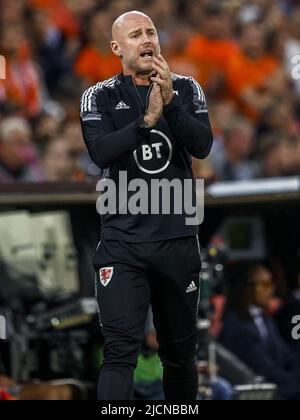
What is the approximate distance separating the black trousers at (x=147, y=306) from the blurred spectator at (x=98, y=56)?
6142 millimetres

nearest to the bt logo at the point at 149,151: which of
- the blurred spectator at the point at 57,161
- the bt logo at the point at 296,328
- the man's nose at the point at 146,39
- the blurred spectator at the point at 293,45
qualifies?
the man's nose at the point at 146,39

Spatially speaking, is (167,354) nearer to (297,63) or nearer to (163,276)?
(163,276)

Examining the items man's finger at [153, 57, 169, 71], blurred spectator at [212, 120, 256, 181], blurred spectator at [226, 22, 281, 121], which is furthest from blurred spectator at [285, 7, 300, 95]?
man's finger at [153, 57, 169, 71]

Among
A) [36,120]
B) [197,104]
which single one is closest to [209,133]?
[197,104]

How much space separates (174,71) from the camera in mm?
11508

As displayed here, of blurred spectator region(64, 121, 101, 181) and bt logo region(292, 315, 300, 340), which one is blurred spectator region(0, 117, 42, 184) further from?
bt logo region(292, 315, 300, 340)

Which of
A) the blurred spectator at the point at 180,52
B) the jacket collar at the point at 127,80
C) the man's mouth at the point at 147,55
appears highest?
the blurred spectator at the point at 180,52

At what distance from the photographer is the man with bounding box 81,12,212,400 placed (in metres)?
5.38

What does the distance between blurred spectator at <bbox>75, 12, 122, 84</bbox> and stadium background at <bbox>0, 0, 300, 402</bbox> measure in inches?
0.5

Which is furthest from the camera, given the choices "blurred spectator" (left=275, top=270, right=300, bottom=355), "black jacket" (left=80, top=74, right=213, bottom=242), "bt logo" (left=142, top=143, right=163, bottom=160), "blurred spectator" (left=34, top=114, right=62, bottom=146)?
"blurred spectator" (left=34, top=114, right=62, bottom=146)

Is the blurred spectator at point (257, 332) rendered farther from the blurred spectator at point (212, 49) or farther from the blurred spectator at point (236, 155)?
the blurred spectator at point (212, 49)

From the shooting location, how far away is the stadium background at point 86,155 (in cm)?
843

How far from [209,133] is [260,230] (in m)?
3.96

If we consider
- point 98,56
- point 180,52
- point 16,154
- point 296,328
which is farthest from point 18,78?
point 296,328
